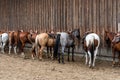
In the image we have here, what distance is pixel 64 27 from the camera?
16.8 m

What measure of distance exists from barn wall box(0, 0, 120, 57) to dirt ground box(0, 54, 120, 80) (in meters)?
2.02

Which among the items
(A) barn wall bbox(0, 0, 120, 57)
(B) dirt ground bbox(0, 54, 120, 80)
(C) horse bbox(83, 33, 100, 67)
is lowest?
(B) dirt ground bbox(0, 54, 120, 80)

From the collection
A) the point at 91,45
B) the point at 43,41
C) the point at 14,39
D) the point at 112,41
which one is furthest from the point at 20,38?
the point at 112,41

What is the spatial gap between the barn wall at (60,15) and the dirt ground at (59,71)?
2.02 metres

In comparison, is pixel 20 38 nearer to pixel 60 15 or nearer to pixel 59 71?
pixel 60 15

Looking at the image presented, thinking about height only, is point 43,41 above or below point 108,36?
below

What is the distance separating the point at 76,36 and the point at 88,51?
6.98 ft

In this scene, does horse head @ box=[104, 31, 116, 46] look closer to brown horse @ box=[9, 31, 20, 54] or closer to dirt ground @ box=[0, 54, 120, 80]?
dirt ground @ box=[0, 54, 120, 80]

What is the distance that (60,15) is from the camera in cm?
1708

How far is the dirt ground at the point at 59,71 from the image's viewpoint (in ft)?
33.5

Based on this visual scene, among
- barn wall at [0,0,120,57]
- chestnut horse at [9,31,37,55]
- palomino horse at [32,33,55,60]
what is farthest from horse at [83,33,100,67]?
chestnut horse at [9,31,37,55]

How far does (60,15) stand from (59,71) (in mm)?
6106

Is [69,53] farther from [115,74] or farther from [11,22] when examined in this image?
[11,22]

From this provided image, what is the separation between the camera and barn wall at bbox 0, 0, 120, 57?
14.0m
